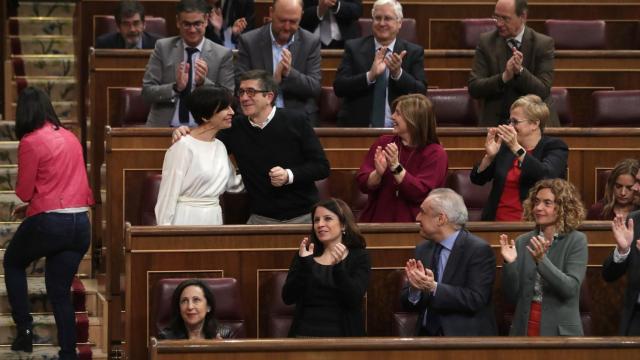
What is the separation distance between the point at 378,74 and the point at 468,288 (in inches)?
63.9

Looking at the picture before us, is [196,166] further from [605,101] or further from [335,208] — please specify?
[605,101]

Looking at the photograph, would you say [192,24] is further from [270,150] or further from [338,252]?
[338,252]

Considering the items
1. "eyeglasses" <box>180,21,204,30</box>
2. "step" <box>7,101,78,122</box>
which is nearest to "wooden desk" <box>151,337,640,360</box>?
"eyeglasses" <box>180,21,204,30</box>

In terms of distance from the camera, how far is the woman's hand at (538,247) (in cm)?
451

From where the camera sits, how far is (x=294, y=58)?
6.20 meters

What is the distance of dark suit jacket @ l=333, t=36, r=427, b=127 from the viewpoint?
6078 millimetres

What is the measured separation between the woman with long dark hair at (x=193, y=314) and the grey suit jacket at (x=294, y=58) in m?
1.66

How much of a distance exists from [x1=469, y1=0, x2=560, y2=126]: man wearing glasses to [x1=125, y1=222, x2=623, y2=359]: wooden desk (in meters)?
1.18

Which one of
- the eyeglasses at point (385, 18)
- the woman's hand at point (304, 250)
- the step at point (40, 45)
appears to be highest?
the eyeglasses at point (385, 18)

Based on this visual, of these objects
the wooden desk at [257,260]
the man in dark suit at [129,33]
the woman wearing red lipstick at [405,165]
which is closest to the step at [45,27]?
the man in dark suit at [129,33]

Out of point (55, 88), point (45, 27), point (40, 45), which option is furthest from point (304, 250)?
point (45, 27)

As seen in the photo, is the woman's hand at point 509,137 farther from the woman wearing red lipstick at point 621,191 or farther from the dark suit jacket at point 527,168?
the woman wearing red lipstick at point 621,191

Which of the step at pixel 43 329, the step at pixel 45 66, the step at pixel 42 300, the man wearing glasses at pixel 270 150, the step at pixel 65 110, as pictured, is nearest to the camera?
the man wearing glasses at pixel 270 150

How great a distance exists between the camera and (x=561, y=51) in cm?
714
